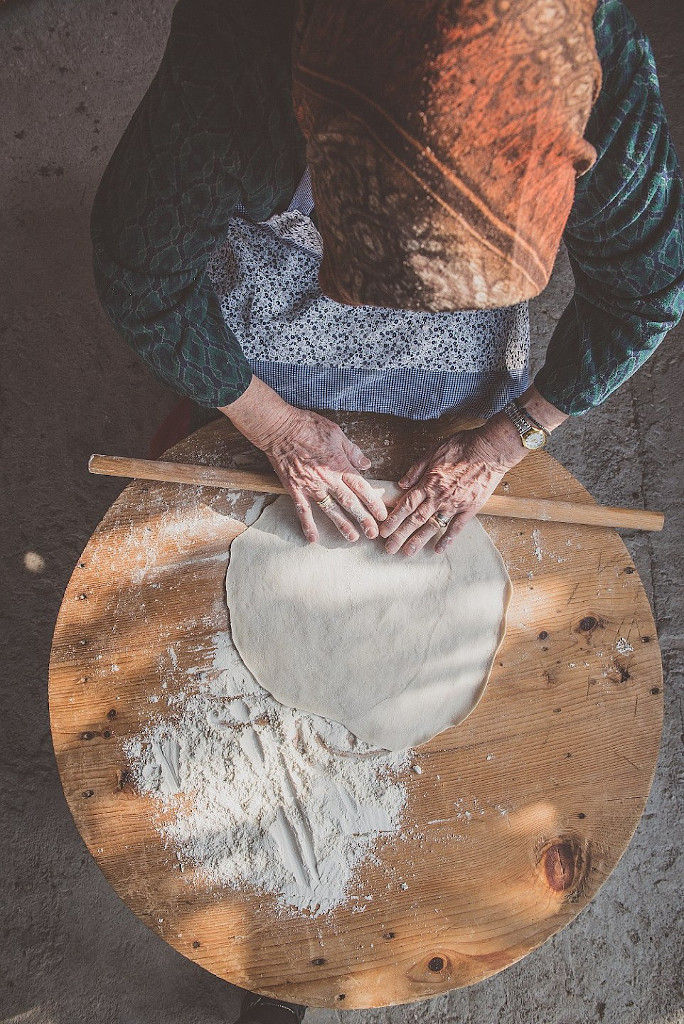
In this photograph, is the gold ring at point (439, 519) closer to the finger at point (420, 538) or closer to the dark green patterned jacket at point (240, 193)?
the finger at point (420, 538)

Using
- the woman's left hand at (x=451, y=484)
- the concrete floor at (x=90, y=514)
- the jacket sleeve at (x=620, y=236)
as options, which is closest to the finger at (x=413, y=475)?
the woman's left hand at (x=451, y=484)

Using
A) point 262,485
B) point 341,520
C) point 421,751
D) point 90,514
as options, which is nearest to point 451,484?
point 341,520

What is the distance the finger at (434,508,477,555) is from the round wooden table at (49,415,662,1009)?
5cm

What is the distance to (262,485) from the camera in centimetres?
109

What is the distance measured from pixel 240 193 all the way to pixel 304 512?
464 mm

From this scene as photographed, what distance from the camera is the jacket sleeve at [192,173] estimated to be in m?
0.68

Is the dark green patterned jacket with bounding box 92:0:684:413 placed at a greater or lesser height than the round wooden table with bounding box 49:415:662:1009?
greater

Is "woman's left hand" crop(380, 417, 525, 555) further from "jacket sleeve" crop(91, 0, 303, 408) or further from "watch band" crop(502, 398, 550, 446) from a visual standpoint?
"jacket sleeve" crop(91, 0, 303, 408)

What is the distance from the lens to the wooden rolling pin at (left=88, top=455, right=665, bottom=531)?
1072 millimetres

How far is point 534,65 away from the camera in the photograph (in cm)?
43

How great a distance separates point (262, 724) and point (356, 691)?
14cm

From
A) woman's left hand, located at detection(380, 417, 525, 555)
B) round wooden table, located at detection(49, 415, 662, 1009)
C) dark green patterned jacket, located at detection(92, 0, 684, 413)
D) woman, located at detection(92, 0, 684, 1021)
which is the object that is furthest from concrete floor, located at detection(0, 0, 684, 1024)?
dark green patterned jacket, located at detection(92, 0, 684, 413)

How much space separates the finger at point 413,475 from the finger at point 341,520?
10cm

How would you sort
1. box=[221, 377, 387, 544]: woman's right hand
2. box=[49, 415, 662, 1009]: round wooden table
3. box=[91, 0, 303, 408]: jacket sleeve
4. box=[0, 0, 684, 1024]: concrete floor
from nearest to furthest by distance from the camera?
box=[91, 0, 303, 408]: jacket sleeve → box=[49, 415, 662, 1009]: round wooden table → box=[221, 377, 387, 544]: woman's right hand → box=[0, 0, 684, 1024]: concrete floor
